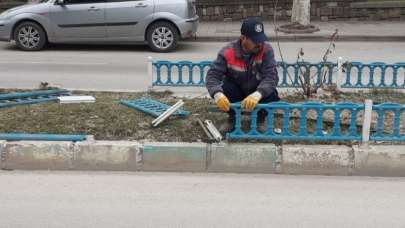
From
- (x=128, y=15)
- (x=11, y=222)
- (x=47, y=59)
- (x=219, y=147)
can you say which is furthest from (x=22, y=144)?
(x=128, y=15)

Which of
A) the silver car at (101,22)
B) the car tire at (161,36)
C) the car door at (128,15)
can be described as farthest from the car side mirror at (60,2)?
the car tire at (161,36)

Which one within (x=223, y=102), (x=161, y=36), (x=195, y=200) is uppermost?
(x=161, y=36)

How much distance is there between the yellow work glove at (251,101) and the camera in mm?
5059

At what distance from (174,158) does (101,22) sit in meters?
9.10

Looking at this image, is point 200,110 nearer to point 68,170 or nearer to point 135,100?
point 135,100

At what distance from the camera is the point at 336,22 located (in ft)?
63.3

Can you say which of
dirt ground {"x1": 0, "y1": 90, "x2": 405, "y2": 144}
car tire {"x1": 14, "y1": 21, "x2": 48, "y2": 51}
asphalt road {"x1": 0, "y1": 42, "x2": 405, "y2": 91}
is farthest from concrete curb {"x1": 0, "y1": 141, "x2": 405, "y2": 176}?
car tire {"x1": 14, "y1": 21, "x2": 48, "y2": 51}

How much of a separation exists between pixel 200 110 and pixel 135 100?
98cm

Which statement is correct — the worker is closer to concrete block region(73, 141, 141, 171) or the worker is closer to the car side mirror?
concrete block region(73, 141, 141, 171)

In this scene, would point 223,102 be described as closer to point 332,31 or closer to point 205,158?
point 205,158

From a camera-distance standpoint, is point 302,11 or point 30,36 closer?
point 30,36

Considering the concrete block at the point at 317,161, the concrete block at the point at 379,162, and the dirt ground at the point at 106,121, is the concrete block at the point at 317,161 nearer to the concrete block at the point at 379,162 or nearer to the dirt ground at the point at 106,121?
the concrete block at the point at 379,162

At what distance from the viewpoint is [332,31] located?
1702 cm

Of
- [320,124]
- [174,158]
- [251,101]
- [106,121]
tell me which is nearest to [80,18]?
[106,121]
